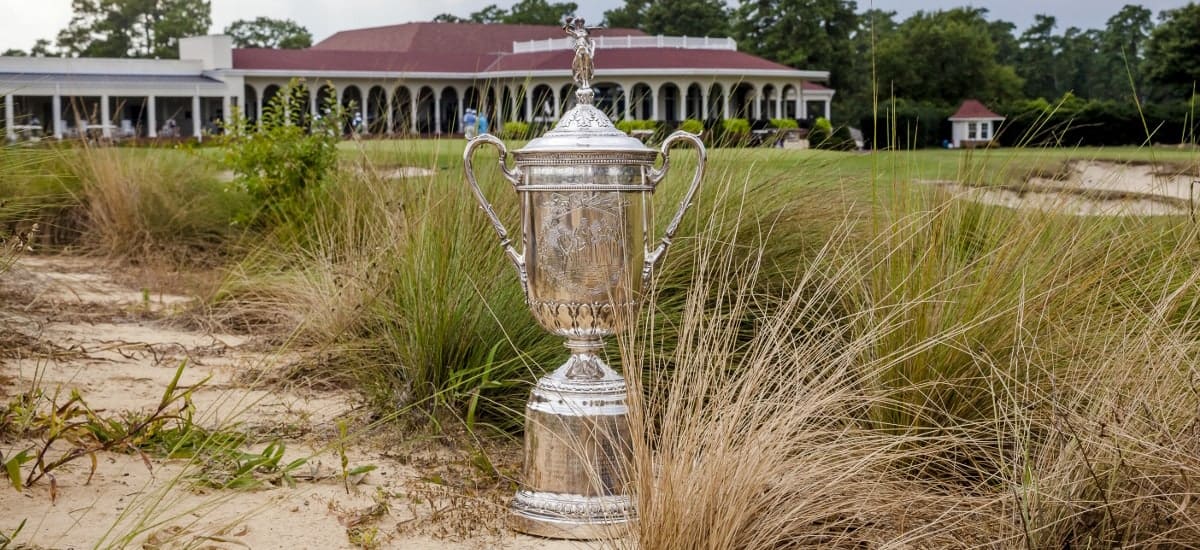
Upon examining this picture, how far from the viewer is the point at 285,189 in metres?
7.60

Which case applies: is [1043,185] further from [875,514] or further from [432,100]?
[432,100]

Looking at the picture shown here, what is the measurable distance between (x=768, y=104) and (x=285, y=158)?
37.4m

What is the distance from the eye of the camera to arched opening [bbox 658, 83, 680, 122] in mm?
44719

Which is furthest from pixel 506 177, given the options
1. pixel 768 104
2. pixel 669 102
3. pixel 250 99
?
pixel 250 99

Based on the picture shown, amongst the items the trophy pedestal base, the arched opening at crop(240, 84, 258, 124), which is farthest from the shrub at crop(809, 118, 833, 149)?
the arched opening at crop(240, 84, 258, 124)

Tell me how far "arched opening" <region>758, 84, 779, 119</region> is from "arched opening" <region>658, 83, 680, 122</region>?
3.03 metres

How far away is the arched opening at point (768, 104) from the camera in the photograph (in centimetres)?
4469

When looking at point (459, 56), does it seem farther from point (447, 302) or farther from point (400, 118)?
point (447, 302)

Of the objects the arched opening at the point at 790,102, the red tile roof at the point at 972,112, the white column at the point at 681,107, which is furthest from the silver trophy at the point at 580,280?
the arched opening at the point at 790,102

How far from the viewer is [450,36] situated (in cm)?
5241

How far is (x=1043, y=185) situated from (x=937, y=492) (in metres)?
1.87

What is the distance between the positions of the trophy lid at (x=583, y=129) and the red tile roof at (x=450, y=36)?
154ft

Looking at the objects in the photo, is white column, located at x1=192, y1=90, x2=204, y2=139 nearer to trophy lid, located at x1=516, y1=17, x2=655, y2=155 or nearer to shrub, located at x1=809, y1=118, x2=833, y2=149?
shrub, located at x1=809, y1=118, x2=833, y2=149

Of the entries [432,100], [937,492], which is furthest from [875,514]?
[432,100]
